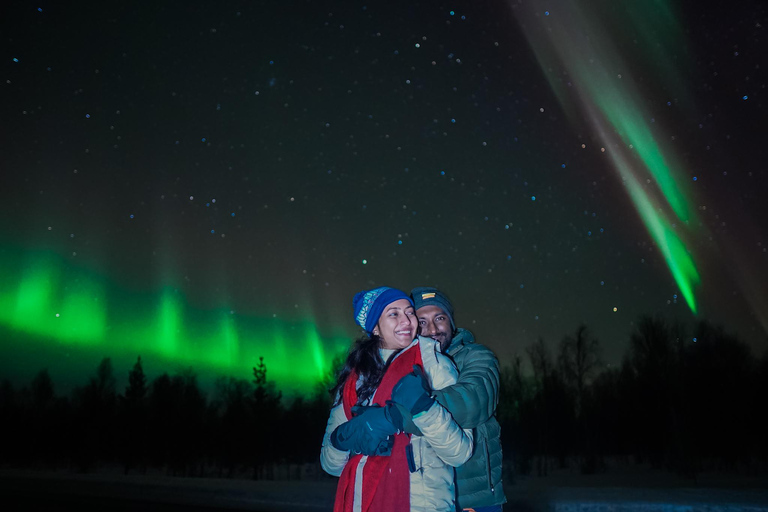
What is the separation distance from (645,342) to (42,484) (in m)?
40.9

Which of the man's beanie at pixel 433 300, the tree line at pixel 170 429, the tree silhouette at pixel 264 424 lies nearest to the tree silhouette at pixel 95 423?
the tree line at pixel 170 429

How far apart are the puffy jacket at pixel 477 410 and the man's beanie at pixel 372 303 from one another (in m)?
0.46

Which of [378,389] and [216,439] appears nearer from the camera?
[378,389]

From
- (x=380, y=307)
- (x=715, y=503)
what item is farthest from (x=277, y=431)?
(x=380, y=307)

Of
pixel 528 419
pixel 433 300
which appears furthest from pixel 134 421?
pixel 433 300

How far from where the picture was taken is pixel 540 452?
5038 cm

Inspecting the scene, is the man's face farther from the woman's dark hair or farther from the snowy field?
the snowy field

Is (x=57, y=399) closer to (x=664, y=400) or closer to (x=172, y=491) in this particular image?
(x=172, y=491)

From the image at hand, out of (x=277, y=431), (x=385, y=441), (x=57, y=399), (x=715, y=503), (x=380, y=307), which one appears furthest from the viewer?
(x=57, y=399)

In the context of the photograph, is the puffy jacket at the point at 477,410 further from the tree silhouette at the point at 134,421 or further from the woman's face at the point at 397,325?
the tree silhouette at the point at 134,421

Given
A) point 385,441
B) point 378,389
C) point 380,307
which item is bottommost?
point 385,441

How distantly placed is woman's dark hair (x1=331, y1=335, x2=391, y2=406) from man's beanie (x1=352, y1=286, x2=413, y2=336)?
0.25ft

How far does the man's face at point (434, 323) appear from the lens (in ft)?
10.5

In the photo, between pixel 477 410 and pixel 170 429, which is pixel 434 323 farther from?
pixel 170 429
